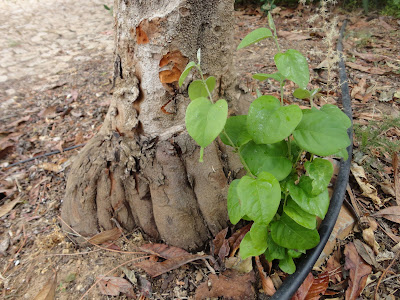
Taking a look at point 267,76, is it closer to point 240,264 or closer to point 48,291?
point 240,264

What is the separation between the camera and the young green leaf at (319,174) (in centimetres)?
98

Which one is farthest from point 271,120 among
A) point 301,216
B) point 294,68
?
point 301,216

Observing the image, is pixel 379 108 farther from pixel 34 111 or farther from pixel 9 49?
pixel 9 49

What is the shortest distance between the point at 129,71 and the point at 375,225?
1.46 meters

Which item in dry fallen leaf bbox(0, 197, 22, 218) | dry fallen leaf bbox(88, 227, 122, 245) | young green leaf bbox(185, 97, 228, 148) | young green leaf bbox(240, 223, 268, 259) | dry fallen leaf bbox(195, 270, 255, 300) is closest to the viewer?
young green leaf bbox(185, 97, 228, 148)

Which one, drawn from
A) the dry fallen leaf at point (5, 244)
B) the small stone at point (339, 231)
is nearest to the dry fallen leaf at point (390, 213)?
the small stone at point (339, 231)

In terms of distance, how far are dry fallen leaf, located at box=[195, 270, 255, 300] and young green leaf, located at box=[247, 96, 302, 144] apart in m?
0.69

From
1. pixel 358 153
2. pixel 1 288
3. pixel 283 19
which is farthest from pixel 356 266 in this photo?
pixel 283 19

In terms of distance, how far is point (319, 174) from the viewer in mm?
993

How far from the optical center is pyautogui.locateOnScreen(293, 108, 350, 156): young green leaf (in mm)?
885

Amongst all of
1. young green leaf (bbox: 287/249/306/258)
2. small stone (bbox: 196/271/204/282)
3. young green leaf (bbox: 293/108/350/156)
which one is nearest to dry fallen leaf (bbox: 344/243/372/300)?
young green leaf (bbox: 287/249/306/258)

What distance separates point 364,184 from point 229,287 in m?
1.00

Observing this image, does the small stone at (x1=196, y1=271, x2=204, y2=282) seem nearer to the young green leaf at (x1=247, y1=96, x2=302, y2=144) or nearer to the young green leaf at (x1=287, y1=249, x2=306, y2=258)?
the young green leaf at (x1=287, y1=249, x2=306, y2=258)

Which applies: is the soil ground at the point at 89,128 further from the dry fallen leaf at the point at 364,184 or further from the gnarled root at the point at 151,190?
the gnarled root at the point at 151,190
